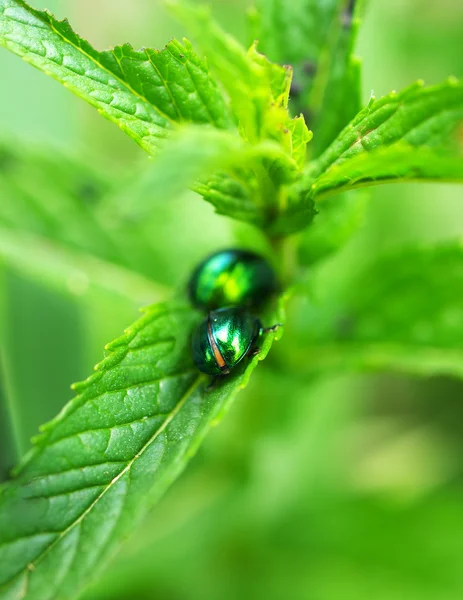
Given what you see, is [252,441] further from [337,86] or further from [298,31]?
[298,31]

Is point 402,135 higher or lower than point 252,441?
higher

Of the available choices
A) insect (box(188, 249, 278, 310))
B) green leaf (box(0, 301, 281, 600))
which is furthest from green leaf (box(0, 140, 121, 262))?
green leaf (box(0, 301, 281, 600))

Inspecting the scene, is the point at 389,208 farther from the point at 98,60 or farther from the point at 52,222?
the point at 98,60

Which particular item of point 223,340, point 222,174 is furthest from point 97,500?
point 222,174

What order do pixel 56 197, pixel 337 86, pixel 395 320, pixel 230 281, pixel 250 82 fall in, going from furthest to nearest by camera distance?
pixel 56 197 < pixel 395 320 < pixel 337 86 < pixel 230 281 < pixel 250 82

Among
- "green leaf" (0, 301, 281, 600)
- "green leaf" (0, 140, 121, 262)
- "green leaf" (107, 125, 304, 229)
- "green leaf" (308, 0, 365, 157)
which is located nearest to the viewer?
"green leaf" (107, 125, 304, 229)

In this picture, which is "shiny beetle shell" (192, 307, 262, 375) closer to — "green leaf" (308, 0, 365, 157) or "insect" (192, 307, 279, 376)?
"insect" (192, 307, 279, 376)

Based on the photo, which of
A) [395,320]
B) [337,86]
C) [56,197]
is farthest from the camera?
[56,197]
